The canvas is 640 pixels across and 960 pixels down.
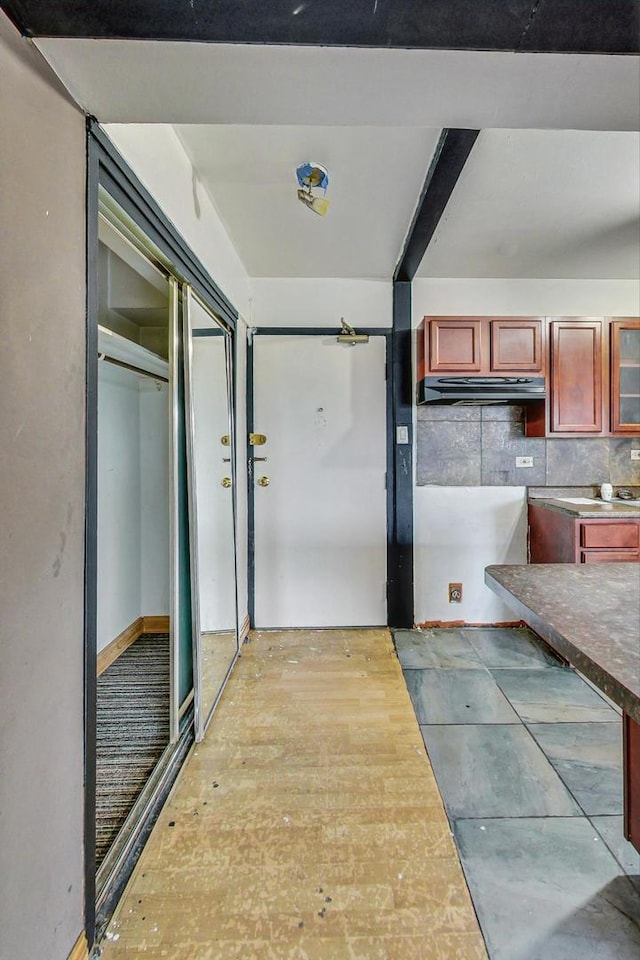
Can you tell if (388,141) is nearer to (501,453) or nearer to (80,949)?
(501,453)

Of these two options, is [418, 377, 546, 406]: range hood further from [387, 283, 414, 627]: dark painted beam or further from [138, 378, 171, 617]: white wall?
[138, 378, 171, 617]: white wall

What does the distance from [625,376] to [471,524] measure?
4.58 ft

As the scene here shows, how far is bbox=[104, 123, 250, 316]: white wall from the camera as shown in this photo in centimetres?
130

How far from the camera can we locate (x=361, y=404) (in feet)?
10.0

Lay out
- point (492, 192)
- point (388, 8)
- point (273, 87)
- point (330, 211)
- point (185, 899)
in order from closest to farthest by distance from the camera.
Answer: point (388, 8), point (273, 87), point (185, 899), point (492, 192), point (330, 211)

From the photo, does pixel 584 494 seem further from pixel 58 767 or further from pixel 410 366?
pixel 58 767

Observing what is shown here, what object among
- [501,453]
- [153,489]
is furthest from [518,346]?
[153,489]

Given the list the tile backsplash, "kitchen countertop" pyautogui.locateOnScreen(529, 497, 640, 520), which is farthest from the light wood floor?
the tile backsplash

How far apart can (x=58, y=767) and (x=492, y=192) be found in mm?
2628

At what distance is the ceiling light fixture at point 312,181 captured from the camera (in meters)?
1.74

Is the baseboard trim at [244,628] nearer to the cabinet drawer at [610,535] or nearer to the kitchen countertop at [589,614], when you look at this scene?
the kitchen countertop at [589,614]

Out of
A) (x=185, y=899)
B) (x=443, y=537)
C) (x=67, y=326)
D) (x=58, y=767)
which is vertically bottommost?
(x=185, y=899)

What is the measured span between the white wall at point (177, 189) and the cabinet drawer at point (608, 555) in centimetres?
256

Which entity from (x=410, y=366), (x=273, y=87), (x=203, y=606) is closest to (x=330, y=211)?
(x=410, y=366)
